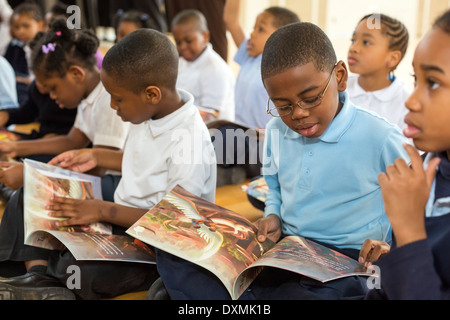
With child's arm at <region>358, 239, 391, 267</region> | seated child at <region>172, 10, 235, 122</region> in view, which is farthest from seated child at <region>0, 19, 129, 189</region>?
child's arm at <region>358, 239, 391, 267</region>

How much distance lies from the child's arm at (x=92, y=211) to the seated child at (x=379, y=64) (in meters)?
1.03

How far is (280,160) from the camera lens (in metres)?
1.32

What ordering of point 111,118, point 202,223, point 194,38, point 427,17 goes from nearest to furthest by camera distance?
point 202,223 < point 111,118 < point 194,38 < point 427,17

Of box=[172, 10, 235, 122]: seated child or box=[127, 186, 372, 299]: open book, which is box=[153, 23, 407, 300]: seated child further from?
box=[172, 10, 235, 122]: seated child

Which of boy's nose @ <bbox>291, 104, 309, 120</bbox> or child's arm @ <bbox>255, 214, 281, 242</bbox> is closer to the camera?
boy's nose @ <bbox>291, 104, 309, 120</bbox>

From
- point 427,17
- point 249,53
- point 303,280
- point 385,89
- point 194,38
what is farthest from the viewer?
point 427,17

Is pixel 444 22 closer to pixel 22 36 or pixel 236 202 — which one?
pixel 236 202

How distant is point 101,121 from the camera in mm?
1835

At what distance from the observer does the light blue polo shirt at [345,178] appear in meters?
1.21

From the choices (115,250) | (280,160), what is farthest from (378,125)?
(115,250)

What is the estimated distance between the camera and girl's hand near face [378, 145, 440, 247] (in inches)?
32.8
